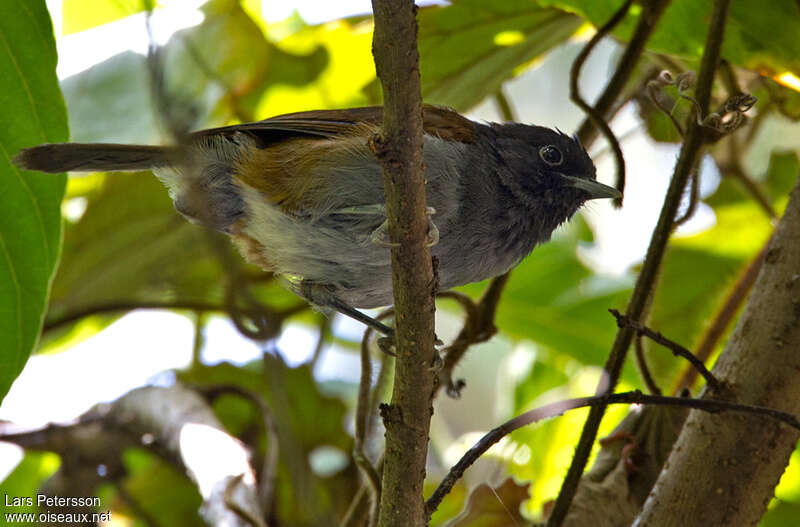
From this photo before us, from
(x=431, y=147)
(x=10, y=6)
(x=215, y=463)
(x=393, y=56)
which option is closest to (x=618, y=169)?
(x=431, y=147)

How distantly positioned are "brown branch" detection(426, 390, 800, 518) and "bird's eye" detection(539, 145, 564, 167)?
3.80ft

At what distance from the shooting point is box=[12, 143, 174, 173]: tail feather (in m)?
2.15

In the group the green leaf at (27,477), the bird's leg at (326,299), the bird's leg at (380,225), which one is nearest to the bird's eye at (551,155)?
the bird's leg at (380,225)

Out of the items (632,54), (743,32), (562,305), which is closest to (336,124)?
(632,54)

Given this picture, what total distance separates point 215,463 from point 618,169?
1.62 meters

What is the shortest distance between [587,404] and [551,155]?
1.19 meters

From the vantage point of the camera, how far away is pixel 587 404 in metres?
1.80

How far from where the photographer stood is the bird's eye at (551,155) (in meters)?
2.75

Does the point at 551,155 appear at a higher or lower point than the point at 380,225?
higher

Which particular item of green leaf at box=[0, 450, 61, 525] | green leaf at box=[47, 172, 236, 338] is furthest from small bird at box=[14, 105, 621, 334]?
green leaf at box=[0, 450, 61, 525]

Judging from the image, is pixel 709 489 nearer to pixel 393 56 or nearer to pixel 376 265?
pixel 376 265

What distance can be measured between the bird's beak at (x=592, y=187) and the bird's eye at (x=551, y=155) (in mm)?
54

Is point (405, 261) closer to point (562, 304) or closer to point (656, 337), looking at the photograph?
point (656, 337)

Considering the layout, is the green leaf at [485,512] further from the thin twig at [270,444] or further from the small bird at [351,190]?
the thin twig at [270,444]
